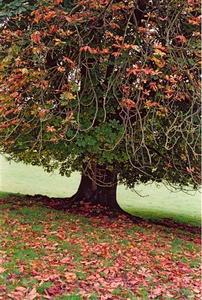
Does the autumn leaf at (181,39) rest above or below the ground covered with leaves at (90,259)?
above

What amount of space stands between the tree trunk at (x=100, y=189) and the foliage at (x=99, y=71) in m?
2.37

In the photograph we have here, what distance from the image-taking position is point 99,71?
808cm

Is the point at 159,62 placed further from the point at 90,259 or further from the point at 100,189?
the point at 100,189

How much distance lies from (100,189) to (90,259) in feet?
16.3

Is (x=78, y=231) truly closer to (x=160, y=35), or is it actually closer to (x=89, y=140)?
(x=89, y=140)

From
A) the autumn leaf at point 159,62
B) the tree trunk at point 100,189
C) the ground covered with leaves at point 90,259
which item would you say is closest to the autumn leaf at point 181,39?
the autumn leaf at point 159,62

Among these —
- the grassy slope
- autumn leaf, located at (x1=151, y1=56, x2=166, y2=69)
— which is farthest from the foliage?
the grassy slope

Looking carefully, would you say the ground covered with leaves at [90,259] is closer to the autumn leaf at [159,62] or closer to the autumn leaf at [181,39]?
the autumn leaf at [159,62]

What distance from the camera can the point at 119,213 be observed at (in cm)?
1109

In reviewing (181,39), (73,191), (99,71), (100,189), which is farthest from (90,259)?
(73,191)

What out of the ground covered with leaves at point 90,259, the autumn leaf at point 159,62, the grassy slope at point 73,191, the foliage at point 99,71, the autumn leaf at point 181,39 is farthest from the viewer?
the grassy slope at point 73,191

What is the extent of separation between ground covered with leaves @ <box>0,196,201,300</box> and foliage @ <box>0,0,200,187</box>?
5.02ft

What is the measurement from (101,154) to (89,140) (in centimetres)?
67

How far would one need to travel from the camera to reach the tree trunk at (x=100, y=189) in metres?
10.9
